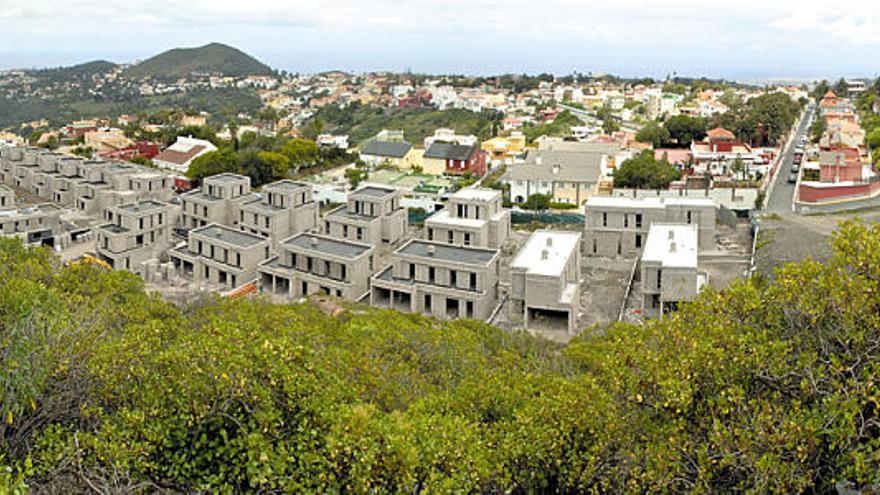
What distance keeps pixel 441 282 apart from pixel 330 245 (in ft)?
17.0

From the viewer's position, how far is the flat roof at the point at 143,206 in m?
34.9

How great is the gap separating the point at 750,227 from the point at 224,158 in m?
31.7

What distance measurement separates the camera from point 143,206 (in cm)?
3584

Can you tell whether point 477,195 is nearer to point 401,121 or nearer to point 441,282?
point 441,282

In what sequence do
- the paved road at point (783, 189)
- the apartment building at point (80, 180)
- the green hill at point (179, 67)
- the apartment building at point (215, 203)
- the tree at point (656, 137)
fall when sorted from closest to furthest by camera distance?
the apartment building at point (215, 203) → the paved road at point (783, 189) → the apartment building at point (80, 180) → the tree at point (656, 137) → the green hill at point (179, 67)

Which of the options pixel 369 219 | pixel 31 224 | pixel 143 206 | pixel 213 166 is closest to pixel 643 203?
pixel 369 219

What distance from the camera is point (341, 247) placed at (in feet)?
100

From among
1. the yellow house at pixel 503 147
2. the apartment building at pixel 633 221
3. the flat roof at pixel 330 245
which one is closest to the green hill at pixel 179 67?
the yellow house at pixel 503 147

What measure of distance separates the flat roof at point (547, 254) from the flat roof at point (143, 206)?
1793cm

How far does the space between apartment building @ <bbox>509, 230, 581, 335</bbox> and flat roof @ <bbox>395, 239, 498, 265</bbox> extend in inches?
58.2

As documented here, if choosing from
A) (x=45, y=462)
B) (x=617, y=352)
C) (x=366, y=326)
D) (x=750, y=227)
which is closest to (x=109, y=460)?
(x=45, y=462)

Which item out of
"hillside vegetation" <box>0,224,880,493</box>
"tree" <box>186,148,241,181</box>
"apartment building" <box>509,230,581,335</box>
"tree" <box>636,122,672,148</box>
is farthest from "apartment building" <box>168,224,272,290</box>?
"tree" <box>636,122,672,148</box>

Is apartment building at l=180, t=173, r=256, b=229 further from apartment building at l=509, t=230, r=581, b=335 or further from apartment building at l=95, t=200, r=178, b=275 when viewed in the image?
apartment building at l=509, t=230, r=581, b=335

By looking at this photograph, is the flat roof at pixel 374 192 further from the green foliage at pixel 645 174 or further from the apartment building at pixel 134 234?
the green foliage at pixel 645 174
